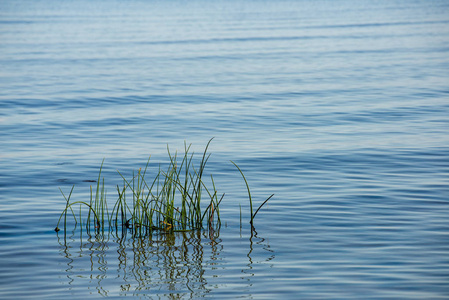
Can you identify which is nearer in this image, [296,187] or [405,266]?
[405,266]

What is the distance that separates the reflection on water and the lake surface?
0.9 inches

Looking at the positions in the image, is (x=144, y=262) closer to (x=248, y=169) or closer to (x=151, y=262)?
(x=151, y=262)

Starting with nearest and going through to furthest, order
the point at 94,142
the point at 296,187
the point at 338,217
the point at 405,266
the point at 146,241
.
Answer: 1. the point at 405,266
2. the point at 146,241
3. the point at 338,217
4. the point at 296,187
5. the point at 94,142

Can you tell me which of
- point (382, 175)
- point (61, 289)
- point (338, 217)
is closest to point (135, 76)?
point (382, 175)

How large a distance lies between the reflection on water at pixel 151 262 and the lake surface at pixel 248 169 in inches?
0.9

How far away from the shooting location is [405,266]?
7328mm

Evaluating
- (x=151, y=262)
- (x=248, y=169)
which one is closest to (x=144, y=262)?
(x=151, y=262)

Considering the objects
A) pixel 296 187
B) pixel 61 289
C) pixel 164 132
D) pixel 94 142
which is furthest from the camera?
pixel 164 132

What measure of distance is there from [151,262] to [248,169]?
4.70m

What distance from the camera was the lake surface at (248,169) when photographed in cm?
711

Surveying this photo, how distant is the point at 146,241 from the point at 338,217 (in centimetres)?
276

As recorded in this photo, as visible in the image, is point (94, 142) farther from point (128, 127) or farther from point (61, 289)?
point (61, 289)

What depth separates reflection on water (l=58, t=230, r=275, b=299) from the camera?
6.82 meters

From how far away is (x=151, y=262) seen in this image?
7566 millimetres
